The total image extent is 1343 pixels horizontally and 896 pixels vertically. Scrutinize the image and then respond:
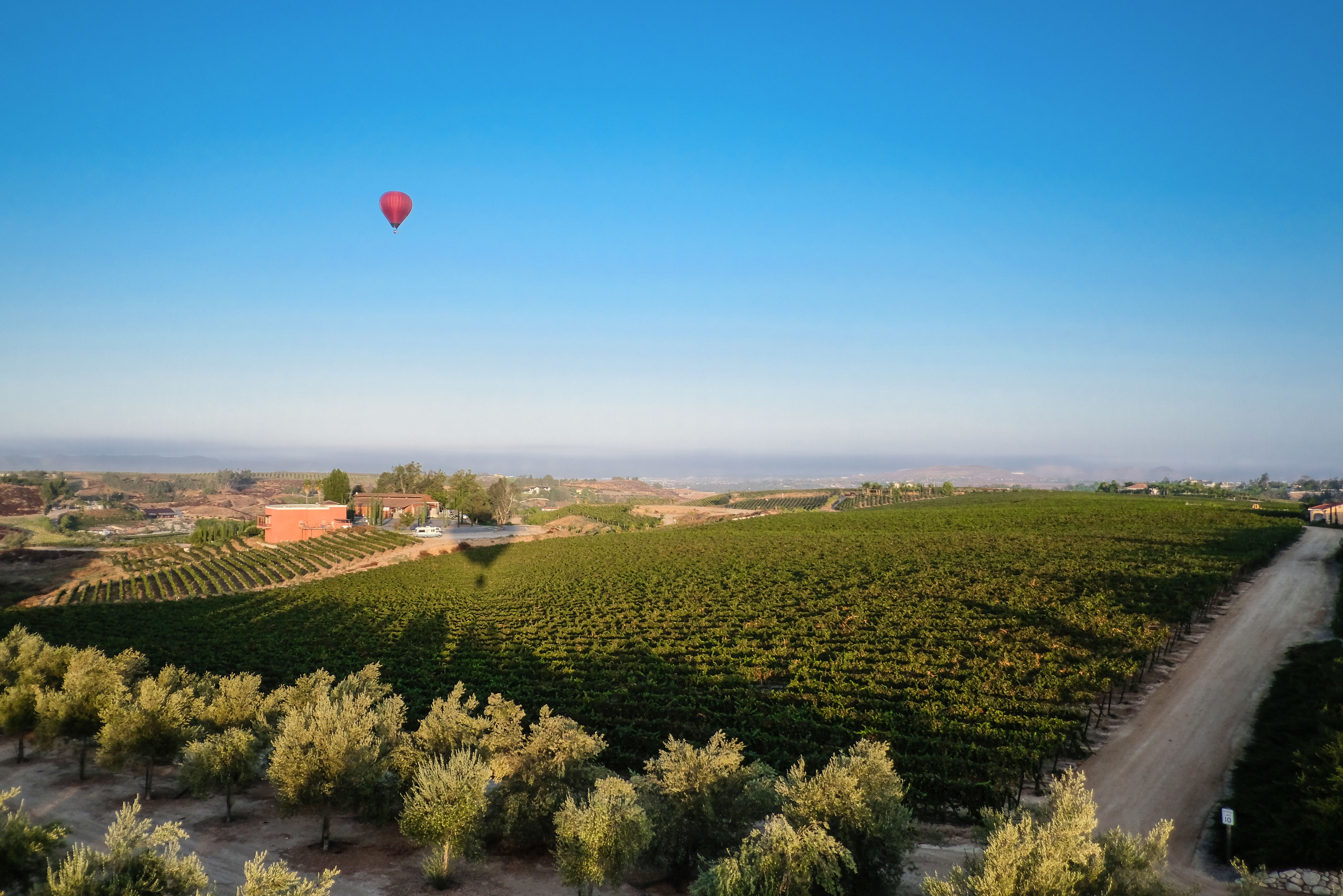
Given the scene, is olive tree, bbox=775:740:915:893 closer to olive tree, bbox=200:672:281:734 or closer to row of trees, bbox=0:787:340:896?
row of trees, bbox=0:787:340:896

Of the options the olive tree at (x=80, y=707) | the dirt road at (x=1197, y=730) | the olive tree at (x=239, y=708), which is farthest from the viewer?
the olive tree at (x=80, y=707)

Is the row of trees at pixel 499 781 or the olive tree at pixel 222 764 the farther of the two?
the olive tree at pixel 222 764

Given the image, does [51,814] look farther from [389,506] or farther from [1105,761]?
[389,506]

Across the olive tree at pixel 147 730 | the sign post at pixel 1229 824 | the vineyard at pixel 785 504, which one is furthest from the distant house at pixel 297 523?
the sign post at pixel 1229 824

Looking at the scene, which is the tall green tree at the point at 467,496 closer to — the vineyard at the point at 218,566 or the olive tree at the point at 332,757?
the vineyard at the point at 218,566

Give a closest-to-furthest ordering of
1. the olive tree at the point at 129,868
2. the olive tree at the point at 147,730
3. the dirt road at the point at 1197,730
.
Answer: the olive tree at the point at 129,868 → the dirt road at the point at 1197,730 → the olive tree at the point at 147,730
